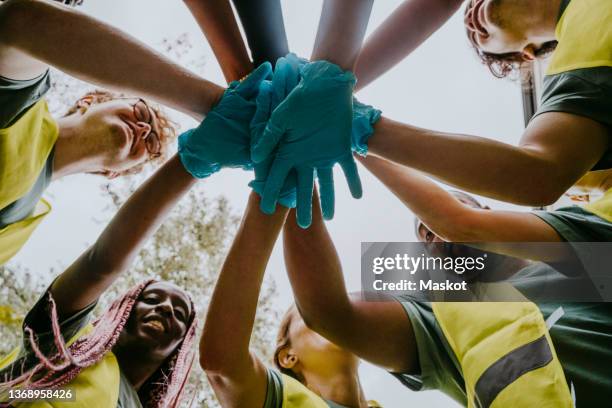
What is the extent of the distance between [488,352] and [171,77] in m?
0.79

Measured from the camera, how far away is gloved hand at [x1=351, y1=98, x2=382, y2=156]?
973mm

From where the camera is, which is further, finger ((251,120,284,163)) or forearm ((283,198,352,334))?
forearm ((283,198,352,334))

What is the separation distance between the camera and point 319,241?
3.58ft

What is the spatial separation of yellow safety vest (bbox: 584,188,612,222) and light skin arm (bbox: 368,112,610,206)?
13cm

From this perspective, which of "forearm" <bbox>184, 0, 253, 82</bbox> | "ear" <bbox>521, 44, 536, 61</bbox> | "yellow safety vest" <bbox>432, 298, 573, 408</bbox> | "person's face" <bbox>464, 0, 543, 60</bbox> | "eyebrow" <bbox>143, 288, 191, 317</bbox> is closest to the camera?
"yellow safety vest" <bbox>432, 298, 573, 408</bbox>

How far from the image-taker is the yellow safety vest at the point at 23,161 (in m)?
1.05

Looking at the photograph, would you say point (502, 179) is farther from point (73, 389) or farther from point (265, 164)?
point (73, 389)

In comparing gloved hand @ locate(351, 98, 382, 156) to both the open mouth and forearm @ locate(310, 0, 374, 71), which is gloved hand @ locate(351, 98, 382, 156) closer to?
forearm @ locate(310, 0, 374, 71)

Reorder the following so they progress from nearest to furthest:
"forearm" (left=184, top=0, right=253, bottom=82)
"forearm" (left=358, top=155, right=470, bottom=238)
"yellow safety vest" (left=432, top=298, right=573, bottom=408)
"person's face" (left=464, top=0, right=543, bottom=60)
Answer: "yellow safety vest" (left=432, top=298, right=573, bottom=408), "forearm" (left=358, top=155, right=470, bottom=238), "forearm" (left=184, top=0, right=253, bottom=82), "person's face" (left=464, top=0, right=543, bottom=60)

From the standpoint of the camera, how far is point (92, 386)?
1.28m

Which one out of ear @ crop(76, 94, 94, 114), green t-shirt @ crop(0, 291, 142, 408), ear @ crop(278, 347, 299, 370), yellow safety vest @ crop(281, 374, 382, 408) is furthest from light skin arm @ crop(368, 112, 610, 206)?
ear @ crop(76, 94, 94, 114)

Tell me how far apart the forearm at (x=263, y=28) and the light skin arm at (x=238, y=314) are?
1.19ft

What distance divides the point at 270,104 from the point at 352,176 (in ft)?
0.72
